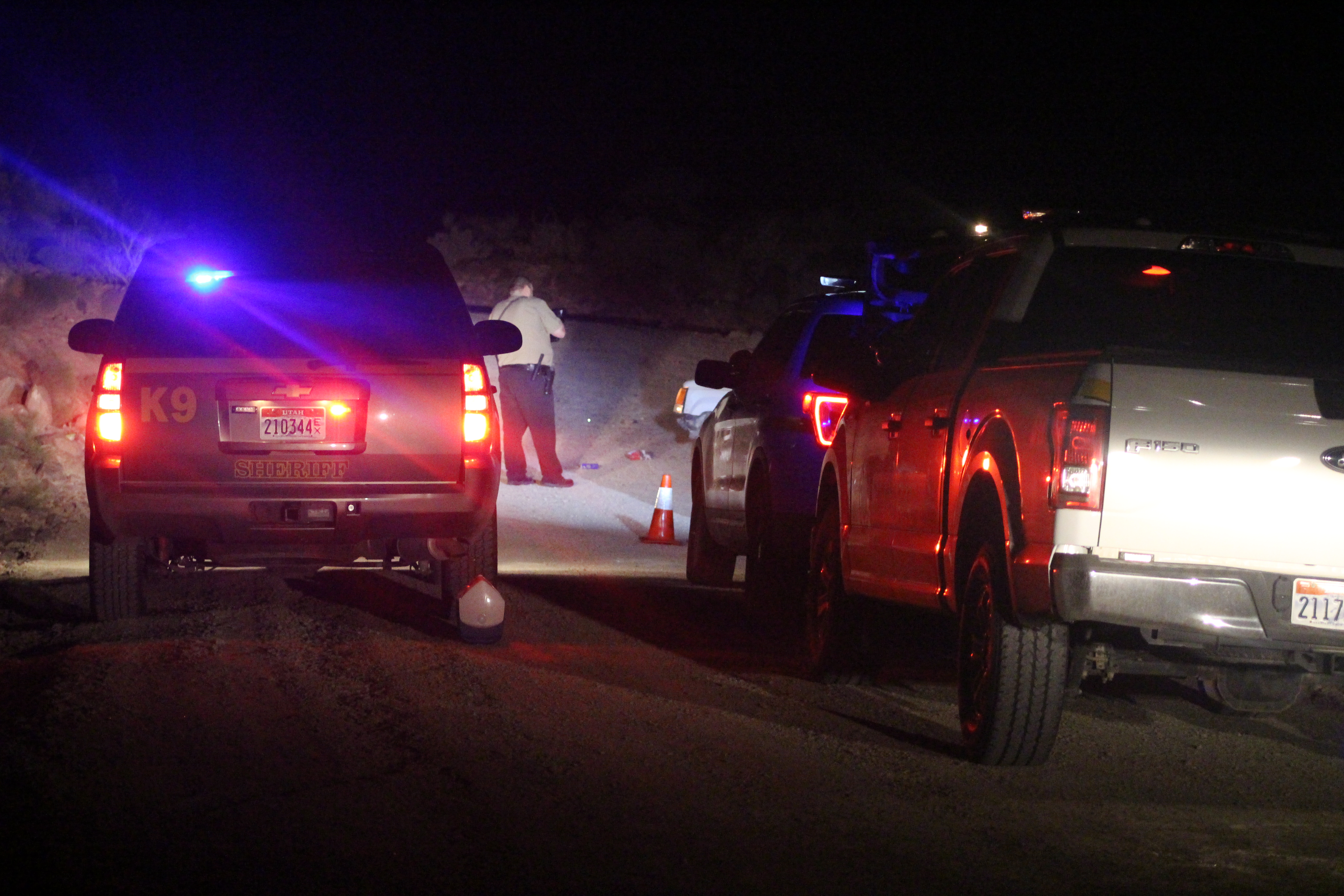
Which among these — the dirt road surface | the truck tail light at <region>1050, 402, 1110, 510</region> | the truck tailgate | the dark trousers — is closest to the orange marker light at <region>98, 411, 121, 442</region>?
the dirt road surface

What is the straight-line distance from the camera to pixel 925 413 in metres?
6.89

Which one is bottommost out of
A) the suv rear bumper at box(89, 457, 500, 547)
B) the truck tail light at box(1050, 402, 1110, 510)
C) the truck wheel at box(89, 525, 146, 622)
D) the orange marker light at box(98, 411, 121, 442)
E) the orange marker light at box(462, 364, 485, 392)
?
the truck wheel at box(89, 525, 146, 622)

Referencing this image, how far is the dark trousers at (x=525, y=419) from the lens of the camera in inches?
703

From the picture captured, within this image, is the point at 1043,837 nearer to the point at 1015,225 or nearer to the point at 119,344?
the point at 1015,225

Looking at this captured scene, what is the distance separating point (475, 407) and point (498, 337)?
999 mm

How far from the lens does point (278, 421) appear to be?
7820 mm

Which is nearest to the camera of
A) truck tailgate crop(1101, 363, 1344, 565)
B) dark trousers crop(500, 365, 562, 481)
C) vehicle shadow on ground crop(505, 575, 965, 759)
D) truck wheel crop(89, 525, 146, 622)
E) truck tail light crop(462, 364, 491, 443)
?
truck tailgate crop(1101, 363, 1344, 565)

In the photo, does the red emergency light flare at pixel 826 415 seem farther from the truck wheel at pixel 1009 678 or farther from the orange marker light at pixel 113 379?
the orange marker light at pixel 113 379

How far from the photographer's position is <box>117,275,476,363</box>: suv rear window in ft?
25.9

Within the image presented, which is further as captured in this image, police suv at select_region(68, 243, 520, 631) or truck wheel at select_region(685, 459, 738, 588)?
truck wheel at select_region(685, 459, 738, 588)

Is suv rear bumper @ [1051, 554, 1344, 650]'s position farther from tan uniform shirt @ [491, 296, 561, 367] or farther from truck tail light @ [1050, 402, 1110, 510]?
tan uniform shirt @ [491, 296, 561, 367]

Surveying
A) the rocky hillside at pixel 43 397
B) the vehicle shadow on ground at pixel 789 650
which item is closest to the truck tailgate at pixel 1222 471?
the vehicle shadow on ground at pixel 789 650

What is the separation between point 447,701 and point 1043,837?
9.07ft

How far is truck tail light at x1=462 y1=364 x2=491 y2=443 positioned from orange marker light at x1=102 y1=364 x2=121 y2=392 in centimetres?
169
